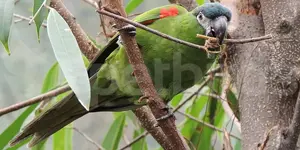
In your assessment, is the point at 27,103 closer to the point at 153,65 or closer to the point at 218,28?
the point at 153,65

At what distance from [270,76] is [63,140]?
0.68 metres

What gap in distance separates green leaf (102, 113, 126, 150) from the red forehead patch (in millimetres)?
444

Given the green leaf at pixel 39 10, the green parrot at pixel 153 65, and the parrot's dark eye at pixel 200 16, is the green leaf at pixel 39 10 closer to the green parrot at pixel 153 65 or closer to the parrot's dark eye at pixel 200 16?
the green parrot at pixel 153 65

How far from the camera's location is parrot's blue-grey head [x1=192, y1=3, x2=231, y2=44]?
112 cm

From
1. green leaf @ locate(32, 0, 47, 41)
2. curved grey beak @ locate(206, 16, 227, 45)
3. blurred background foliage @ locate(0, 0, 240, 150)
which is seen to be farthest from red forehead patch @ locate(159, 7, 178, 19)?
green leaf @ locate(32, 0, 47, 41)

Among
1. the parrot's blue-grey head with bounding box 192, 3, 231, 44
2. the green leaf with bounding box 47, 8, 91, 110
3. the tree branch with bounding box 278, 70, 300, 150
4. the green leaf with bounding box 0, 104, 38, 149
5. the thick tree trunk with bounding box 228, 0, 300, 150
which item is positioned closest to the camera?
the green leaf with bounding box 47, 8, 91, 110

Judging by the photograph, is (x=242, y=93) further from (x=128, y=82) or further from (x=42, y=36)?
(x=42, y=36)

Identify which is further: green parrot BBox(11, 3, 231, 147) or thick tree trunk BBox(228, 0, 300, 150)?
green parrot BBox(11, 3, 231, 147)

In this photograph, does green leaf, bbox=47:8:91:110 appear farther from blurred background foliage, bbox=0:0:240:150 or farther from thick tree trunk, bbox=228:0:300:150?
blurred background foliage, bbox=0:0:240:150

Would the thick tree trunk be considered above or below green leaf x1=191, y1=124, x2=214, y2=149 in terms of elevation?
above

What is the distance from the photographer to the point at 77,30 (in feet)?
3.99

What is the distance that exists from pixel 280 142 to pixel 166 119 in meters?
0.22

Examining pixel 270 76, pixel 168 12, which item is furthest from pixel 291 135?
pixel 168 12

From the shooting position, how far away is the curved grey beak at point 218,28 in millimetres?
1104
